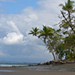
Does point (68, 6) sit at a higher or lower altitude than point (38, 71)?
higher

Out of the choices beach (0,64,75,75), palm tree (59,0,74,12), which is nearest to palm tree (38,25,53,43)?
palm tree (59,0,74,12)

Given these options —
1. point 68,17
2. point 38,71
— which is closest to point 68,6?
point 68,17

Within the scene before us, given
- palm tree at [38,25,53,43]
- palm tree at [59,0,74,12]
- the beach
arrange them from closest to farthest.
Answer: the beach
palm tree at [59,0,74,12]
palm tree at [38,25,53,43]

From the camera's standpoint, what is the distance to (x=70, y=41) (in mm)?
23703

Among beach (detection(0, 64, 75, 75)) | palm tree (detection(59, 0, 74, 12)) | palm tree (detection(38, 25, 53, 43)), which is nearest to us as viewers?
beach (detection(0, 64, 75, 75))

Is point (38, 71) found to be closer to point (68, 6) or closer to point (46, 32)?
point (68, 6)

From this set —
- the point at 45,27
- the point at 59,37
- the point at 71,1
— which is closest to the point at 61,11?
the point at 71,1

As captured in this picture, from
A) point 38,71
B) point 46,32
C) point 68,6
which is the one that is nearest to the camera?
point 38,71

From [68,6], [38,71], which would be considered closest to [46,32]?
[68,6]

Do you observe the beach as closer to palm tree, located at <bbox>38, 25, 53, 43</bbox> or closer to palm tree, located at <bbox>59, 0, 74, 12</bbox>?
palm tree, located at <bbox>59, 0, 74, 12</bbox>

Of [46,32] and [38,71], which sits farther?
[46,32]

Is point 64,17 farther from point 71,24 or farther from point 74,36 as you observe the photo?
point 74,36

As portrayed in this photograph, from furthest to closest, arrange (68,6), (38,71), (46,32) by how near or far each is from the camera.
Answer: (46,32) → (68,6) → (38,71)

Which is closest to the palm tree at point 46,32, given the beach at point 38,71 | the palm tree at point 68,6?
the palm tree at point 68,6
